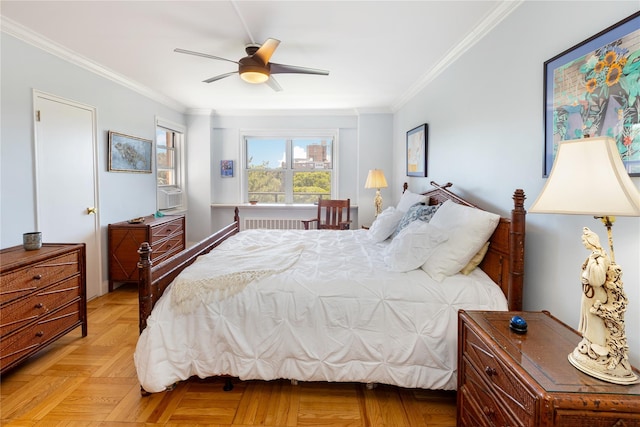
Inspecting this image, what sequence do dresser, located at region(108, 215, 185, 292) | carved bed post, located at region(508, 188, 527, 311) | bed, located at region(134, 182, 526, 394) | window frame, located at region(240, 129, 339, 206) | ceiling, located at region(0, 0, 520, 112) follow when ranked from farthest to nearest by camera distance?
window frame, located at region(240, 129, 339, 206), dresser, located at region(108, 215, 185, 292), ceiling, located at region(0, 0, 520, 112), bed, located at region(134, 182, 526, 394), carved bed post, located at region(508, 188, 527, 311)

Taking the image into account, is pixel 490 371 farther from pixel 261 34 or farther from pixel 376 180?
pixel 376 180

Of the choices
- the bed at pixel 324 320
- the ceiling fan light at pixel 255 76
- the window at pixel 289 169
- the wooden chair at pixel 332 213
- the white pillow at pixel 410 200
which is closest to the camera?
the bed at pixel 324 320

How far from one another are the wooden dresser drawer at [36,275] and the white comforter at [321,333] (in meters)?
0.91

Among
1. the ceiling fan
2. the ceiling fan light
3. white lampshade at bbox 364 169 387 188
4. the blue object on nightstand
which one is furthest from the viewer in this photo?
white lampshade at bbox 364 169 387 188

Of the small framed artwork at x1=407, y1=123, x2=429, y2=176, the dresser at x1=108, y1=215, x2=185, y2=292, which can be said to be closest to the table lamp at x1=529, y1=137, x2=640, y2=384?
the small framed artwork at x1=407, y1=123, x2=429, y2=176

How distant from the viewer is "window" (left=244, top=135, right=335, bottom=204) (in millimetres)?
5492

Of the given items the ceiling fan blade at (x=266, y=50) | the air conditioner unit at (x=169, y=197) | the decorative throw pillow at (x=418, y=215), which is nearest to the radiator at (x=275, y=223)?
the air conditioner unit at (x=169, y=197)

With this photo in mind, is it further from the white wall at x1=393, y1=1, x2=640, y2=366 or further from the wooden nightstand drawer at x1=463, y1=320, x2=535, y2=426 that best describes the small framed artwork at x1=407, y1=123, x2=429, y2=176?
the wooden nightstand drawer at x1=463, y1=320, x2=535, y2=426

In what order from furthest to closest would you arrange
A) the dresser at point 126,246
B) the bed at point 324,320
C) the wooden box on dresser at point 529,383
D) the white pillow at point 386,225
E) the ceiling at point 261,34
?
the dresser at point 126,246 → the white pillow at point 386,225 → the ceiling at point 261,34 → the bed at point 324,320 → the wooden box on dresser at point 529,383

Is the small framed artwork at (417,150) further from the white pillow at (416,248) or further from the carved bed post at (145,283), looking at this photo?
the carved bed post at (145,283)

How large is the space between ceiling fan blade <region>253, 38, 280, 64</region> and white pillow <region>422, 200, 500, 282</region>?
182cm

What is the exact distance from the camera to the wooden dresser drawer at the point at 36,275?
1899 millimetres

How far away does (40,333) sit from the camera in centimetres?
213

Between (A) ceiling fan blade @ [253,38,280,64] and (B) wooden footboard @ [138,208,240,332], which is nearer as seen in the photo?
(B) wooden footboard @ [138,208,240,332]
